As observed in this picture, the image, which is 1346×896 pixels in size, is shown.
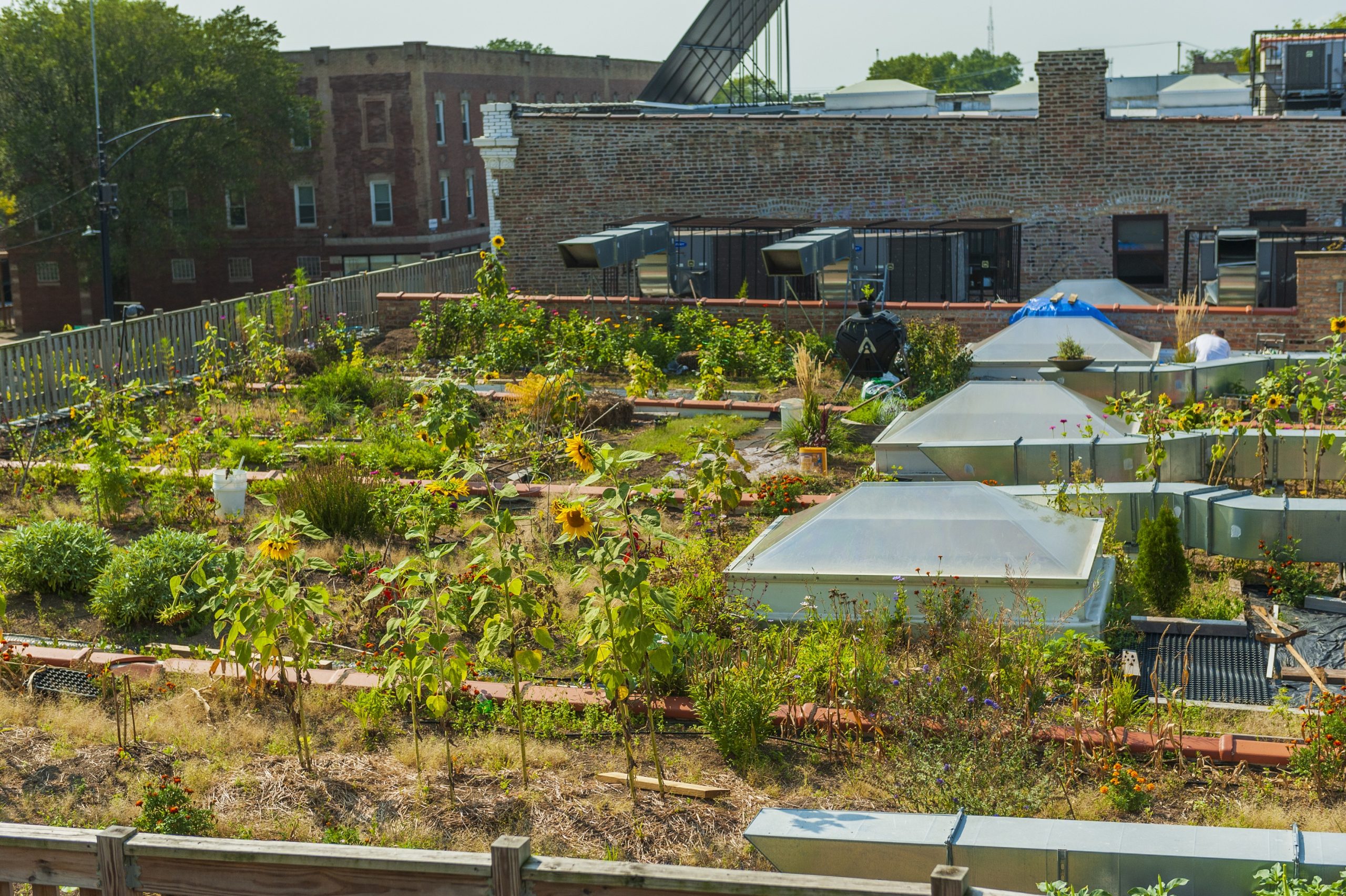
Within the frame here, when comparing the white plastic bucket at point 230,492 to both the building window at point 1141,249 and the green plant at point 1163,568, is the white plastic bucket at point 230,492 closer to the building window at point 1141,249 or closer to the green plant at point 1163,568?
the green plant at point 1163,568

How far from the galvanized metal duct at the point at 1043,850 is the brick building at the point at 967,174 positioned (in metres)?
Result: 22.0

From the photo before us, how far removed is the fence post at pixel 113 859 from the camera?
449cm

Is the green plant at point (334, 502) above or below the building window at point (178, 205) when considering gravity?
below

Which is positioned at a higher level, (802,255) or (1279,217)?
(1279,217)

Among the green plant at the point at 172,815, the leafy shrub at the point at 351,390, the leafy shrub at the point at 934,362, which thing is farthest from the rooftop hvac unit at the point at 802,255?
the green plant at the point at 172,815

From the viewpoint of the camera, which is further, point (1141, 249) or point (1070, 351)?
point (1141, 249)

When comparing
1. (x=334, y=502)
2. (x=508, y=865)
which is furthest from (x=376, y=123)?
(x=508, y=865)

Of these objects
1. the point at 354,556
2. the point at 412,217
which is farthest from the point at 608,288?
the point at 412,217

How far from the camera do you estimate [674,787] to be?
22.4 ft

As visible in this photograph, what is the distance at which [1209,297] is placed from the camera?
71.9ft

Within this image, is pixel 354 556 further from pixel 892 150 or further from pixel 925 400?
pixel 892 150

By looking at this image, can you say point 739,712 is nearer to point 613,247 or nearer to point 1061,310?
point 1061,310

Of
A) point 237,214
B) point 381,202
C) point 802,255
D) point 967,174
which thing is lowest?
point 802,255

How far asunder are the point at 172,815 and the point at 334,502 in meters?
5.15
